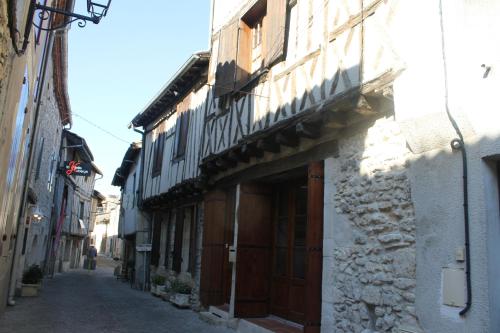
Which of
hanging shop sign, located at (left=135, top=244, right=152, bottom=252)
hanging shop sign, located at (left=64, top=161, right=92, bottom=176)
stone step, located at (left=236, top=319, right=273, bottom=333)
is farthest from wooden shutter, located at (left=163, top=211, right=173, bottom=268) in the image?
hanging shop sign, located at (left=64, top=161, right=92, bottom=176)

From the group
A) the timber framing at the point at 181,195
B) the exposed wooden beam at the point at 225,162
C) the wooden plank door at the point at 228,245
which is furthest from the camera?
the timber framing at the point at 181,195

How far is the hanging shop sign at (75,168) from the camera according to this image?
1823 centimetres

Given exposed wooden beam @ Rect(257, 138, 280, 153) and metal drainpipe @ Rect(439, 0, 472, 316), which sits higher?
exposed wooden beam @ Rect(257, 138, 280, 153)

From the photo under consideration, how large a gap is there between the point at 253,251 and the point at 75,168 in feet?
43.7

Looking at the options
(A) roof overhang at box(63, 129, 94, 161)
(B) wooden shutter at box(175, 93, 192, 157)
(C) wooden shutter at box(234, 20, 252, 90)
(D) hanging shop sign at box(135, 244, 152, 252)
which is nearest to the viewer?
(C) wooden shutter at box(234, 20, 252, 90)

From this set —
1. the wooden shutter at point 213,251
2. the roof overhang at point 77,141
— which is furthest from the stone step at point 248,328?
the roof overhang at point 77,141

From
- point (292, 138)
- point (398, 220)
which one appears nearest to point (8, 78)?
point (292, 138)

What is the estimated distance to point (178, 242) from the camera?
1120 cm

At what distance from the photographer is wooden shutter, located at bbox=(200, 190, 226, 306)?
839 centimetres

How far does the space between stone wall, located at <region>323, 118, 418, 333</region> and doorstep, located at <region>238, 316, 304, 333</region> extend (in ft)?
4.54

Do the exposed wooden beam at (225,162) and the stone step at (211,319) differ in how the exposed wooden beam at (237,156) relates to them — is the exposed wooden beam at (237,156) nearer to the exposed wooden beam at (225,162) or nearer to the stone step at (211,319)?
the exposed wooden beam at (225,162)

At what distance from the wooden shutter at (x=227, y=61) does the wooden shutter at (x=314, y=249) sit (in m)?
3.03

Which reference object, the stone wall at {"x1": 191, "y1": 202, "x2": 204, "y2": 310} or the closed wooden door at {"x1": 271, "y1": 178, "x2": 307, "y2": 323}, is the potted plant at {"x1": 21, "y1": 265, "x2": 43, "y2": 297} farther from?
the closed wooden door at {"x1": 271, "y1": 178, "x2": 307, "y2": 323}

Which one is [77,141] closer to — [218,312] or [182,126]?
[182,126]
